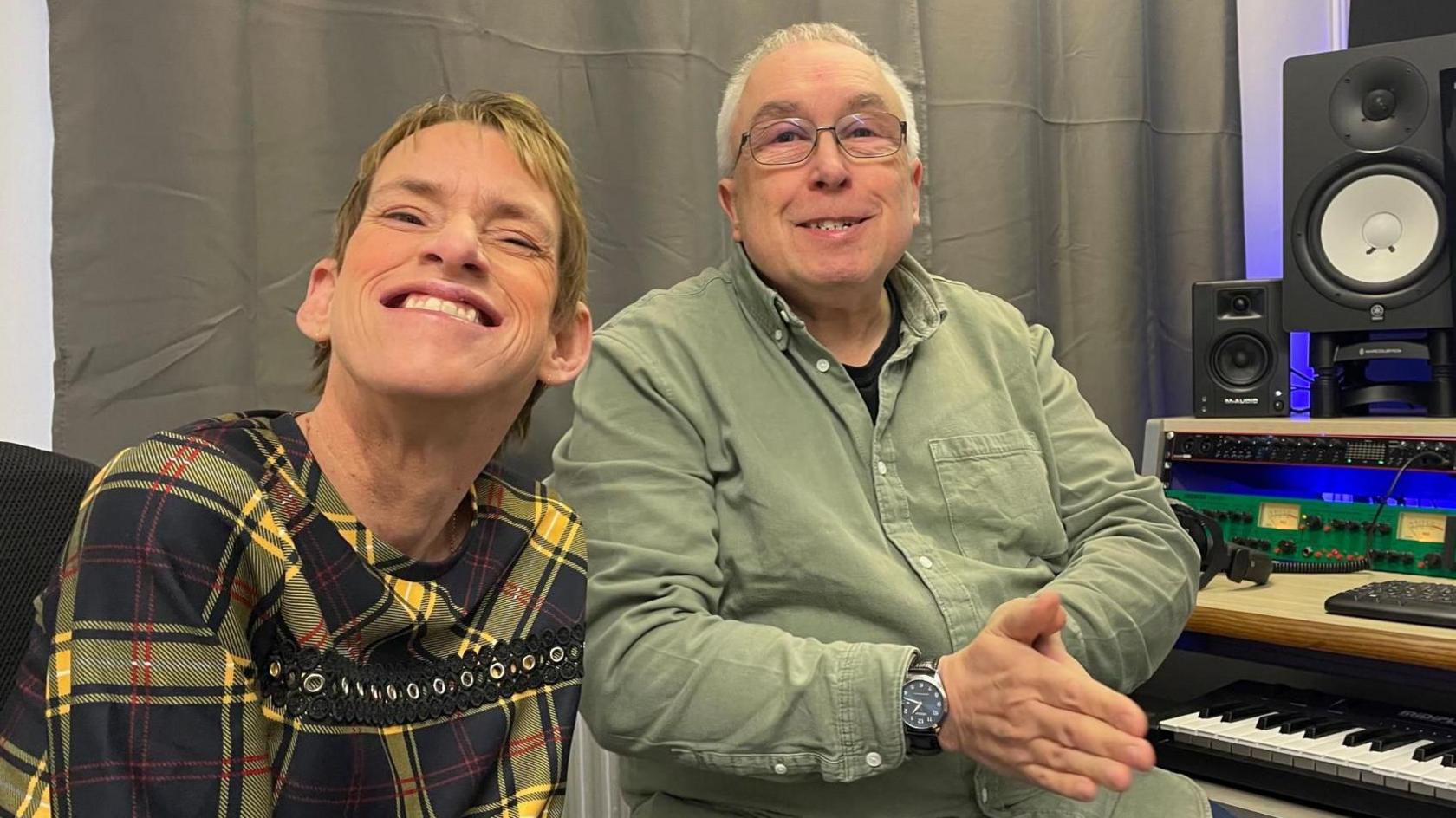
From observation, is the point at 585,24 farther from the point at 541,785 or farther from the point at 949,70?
the point at 541,785

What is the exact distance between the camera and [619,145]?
5.98 ft

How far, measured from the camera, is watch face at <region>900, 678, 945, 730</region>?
1163 millimetres

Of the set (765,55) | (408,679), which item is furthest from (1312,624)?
(408,679)

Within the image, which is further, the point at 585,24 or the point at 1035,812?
the point at 585,24

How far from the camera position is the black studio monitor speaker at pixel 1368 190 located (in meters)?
1.96

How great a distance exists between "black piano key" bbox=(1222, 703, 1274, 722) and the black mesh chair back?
1.49 m

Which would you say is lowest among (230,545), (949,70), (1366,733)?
(1366,733)

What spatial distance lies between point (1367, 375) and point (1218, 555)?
0.50m

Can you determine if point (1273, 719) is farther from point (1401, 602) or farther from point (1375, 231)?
point (1375, 231)

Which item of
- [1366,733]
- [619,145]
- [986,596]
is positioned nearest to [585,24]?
[619,145]

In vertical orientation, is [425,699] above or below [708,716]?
above

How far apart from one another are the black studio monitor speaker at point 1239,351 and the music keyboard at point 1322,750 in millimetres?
565

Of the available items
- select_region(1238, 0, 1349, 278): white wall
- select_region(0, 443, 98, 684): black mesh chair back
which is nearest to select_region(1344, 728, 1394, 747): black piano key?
select_region(1238, 0, 1349, 278): white wall

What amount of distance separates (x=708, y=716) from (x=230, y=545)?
547mm
